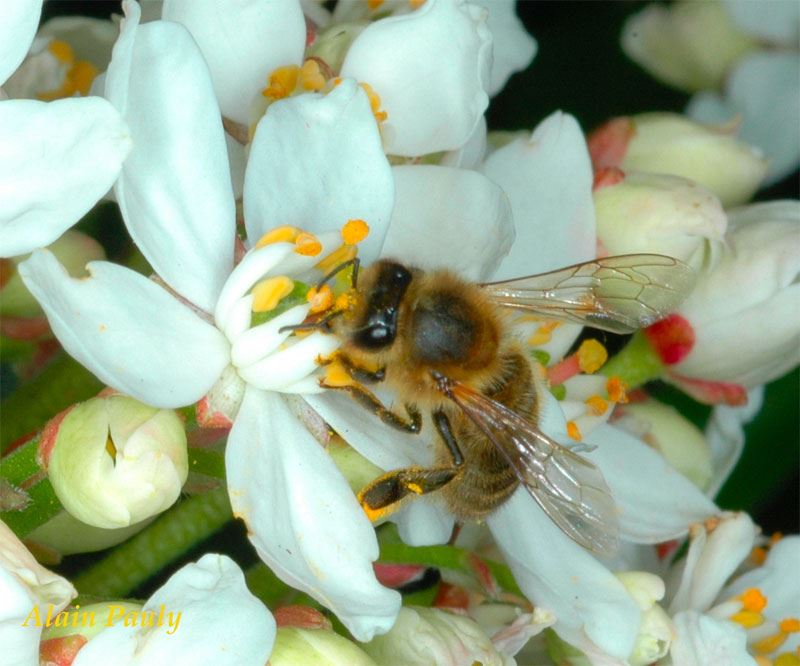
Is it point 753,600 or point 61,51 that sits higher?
point 61,51

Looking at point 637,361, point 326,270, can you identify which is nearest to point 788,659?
point 637,361

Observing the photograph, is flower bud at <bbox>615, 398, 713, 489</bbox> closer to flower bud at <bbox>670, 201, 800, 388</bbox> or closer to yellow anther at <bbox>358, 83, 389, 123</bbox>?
flower bud at <bbox>670, 201, 800, 388</bbox>

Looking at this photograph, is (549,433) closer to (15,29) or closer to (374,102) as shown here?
(374,102)

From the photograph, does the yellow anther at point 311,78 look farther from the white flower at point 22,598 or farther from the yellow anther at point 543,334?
the white flower at point 22,598

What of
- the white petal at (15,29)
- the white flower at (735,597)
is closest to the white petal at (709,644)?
the white flower at (735,597)

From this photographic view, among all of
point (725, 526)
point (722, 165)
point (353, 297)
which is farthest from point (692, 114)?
point (353, 297)

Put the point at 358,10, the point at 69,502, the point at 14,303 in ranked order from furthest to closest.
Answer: the point at 358,10, the point at 14,303, the point at 69,502

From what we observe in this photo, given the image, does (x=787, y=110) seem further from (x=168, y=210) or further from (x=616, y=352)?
(x=168, y=210)
